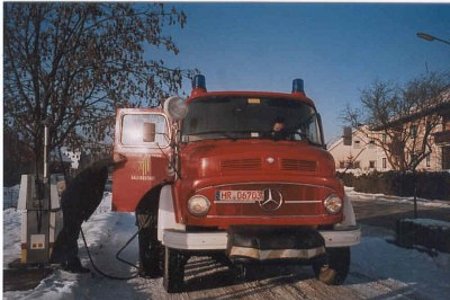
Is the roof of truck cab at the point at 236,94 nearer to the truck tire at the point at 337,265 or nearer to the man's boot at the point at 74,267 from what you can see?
the truck tire at the point at 337,265

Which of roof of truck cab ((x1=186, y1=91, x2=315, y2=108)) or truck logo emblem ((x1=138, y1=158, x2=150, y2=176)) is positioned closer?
roof of truck cab ((x1=186, y1=91, x2=315, y2=108))

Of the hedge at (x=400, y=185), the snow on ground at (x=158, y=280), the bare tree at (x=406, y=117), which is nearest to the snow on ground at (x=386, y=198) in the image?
the hedge at (x=400, y=185)

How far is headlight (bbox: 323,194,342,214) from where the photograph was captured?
13.0 feet

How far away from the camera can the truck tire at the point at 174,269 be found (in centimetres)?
409

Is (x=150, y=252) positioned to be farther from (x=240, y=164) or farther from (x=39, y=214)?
(x=240, y=164)

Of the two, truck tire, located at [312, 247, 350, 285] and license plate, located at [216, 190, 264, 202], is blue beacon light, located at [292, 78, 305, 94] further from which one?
truck tire, located at [312, 247, 350, 285]

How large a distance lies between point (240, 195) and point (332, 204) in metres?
0.81

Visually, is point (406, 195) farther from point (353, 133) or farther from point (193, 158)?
point (193, 158)

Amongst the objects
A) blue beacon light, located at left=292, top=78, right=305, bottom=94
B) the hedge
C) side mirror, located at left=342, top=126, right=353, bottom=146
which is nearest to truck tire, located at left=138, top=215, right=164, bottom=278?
blue beacon light, located at left=292, top=78, right=305, bottom=94

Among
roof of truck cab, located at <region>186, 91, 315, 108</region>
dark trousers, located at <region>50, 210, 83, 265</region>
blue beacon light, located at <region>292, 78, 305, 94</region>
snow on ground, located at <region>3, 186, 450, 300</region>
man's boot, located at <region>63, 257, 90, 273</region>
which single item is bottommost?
snow on ground, located at <region>3, 186, 450, 300</region>

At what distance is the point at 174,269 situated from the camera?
13.5 ft

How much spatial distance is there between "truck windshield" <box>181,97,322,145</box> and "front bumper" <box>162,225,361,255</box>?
1.01 m

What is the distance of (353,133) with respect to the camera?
5.07m

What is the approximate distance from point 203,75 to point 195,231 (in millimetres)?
1636
